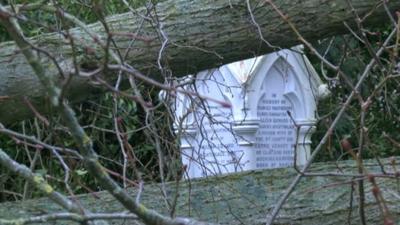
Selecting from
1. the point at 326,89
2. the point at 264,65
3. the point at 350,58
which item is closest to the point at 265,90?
the point at 264,65

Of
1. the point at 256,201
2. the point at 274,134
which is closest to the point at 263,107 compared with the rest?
the point at 274,134

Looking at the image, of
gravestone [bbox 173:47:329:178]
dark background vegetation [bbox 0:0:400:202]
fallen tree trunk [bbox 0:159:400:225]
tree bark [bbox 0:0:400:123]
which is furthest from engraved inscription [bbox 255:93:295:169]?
fallen tree trunk [bbox 0:159:400:225]

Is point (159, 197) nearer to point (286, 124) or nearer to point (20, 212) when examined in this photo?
point (20, 212)

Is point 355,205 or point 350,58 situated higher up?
point 350,58

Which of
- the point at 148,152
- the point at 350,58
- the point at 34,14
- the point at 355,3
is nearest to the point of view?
the point at 355,3

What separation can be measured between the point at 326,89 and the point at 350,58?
4.14ft

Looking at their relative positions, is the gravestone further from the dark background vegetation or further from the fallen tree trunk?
the fallen tree trunk

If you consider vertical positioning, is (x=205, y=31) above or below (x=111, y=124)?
above

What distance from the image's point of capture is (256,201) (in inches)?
134

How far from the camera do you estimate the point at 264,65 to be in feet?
17.2

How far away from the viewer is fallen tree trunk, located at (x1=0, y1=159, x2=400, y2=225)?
3.29m

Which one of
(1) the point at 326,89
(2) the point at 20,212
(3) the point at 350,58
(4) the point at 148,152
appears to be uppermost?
(3) the point at 350,58

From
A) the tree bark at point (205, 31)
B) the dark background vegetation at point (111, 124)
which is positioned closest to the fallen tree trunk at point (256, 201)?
the tree bark at point (205, 31)

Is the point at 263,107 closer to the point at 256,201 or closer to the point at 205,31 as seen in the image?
the point at 205,31
